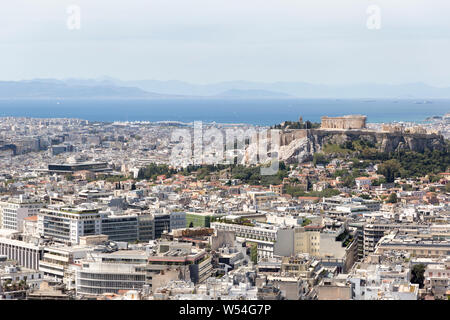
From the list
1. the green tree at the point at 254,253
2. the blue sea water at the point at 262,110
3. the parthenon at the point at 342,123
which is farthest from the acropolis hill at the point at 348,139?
the green tree at the point at 254,253

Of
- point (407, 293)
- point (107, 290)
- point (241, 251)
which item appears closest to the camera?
point (407, 293)

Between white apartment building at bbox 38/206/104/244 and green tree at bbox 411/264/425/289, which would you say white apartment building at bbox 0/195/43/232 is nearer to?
white apartment building at bbox 38/206/104/244

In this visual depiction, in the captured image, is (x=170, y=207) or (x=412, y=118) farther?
(x=412, y=118)

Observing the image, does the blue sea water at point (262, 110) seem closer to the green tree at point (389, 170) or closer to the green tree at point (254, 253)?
the green tree at point (389, 170)

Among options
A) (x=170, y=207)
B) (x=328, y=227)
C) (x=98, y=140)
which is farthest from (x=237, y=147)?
(x=328, y=227)

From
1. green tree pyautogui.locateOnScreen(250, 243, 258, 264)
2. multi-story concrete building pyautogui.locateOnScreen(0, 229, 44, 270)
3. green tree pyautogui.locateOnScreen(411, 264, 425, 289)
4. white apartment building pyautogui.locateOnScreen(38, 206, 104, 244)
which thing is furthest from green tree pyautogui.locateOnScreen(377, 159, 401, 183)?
green tree pyautogui.locateOnScreen(411, 264, 425, 289)

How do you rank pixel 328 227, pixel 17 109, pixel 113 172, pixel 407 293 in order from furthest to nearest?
1. pixel 17 109
2. pixel 113 172
3. pixel 328 227
4. pixel 407 293
